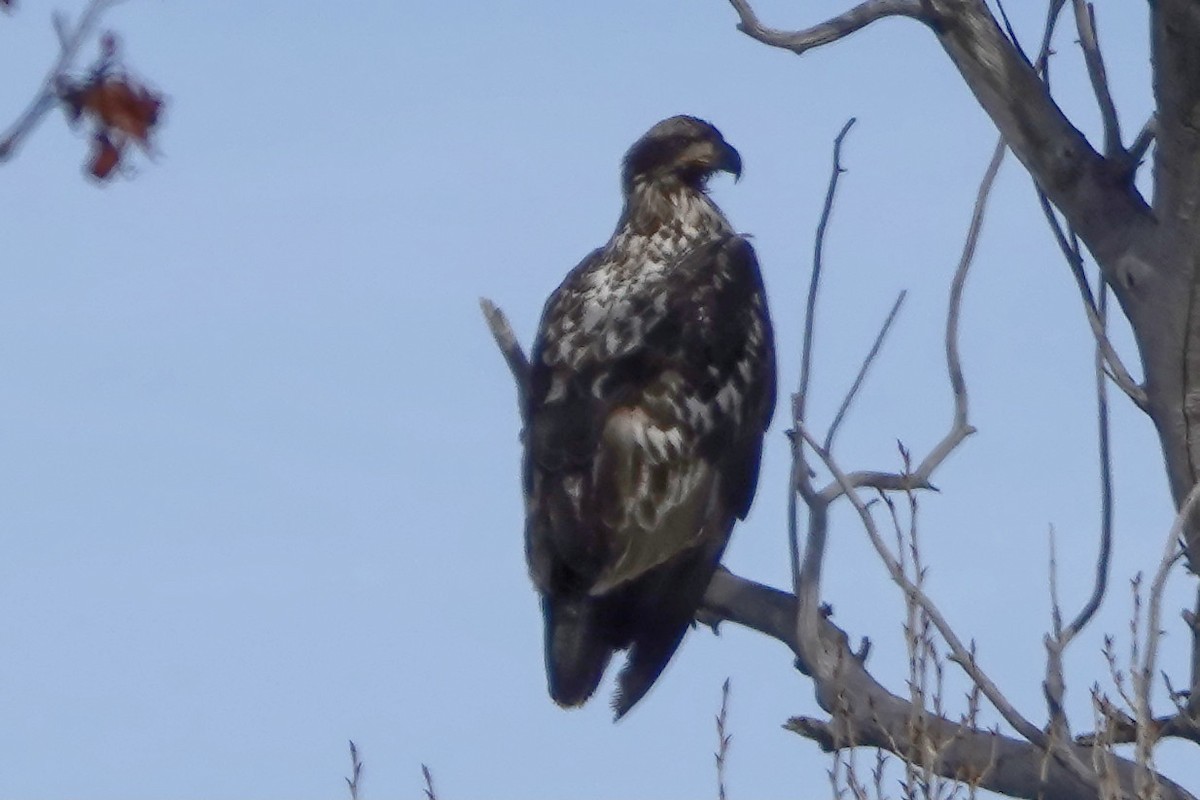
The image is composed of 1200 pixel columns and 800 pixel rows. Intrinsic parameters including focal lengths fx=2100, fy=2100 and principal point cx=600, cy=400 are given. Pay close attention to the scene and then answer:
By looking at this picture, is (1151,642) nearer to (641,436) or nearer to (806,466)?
(806,466)

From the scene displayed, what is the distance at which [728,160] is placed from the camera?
23.4 feet

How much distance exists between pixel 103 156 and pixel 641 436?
3267mm

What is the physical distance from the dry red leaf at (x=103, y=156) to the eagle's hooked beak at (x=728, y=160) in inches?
169

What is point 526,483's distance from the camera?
606 centimetres

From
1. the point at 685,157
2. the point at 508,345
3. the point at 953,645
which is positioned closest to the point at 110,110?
the point at 953,645

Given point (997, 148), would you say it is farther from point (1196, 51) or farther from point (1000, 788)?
point (1000, 788)

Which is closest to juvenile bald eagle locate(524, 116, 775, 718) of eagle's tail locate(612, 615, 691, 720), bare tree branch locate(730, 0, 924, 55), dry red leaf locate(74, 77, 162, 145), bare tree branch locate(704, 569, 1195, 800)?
eagle's tail locate(612, 615, 691, 720)

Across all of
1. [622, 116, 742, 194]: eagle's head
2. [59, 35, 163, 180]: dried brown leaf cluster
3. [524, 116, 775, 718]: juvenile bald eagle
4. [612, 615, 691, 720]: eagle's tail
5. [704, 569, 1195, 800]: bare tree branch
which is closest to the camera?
[59, 35, 163, 180]: dried brown leaf cluster

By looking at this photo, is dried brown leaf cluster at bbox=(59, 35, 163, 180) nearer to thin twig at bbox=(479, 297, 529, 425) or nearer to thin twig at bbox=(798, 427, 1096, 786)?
thin twig at bbox=(798, 427, 1096, 786)

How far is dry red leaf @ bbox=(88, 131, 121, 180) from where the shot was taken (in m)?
2.92

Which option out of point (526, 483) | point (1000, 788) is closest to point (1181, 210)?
point (1000, 788)

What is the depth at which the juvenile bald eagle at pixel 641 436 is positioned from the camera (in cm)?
569

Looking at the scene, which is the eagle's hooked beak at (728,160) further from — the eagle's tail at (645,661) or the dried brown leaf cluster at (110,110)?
the dried brown leaf cluster at (110,110)

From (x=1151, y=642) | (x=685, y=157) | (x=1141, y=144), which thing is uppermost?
(x=685, y=157)
